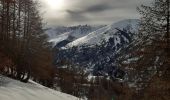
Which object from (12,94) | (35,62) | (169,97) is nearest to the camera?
(12,94)

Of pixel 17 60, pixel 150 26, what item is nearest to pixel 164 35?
pixel 150 26

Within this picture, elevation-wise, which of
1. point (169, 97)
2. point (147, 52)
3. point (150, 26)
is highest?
point (150, 26)

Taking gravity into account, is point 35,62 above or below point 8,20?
below

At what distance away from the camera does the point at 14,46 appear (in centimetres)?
4000

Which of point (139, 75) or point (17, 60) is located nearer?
point (139, 75)

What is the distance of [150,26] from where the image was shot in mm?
25891

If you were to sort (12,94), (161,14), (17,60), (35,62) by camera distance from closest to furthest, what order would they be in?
(12,94) → (161,14) → (17,60) → (35,62)

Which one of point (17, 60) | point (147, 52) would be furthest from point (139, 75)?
point (17, 60)

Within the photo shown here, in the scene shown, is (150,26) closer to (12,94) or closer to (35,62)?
(12,94)

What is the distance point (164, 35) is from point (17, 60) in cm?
1863

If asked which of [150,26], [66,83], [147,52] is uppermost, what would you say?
[150,26]

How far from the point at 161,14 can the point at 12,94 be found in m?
11.0

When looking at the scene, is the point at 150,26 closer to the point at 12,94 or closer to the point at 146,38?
the point at 146,38

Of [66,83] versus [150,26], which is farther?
[66,83]
